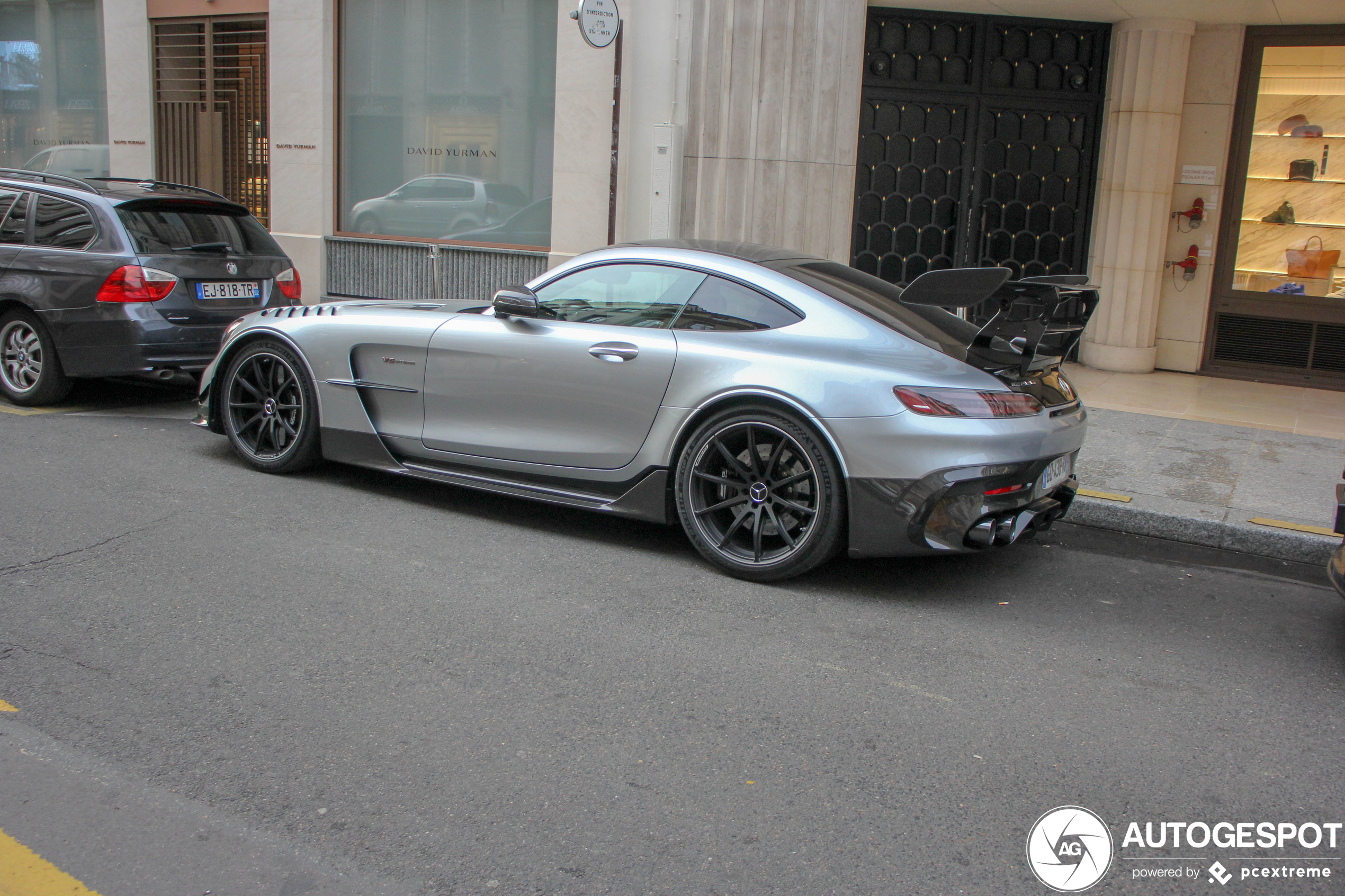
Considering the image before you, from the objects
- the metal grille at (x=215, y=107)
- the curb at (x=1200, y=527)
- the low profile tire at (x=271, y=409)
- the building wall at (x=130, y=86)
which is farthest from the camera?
the building wall at (x=130, y=86)

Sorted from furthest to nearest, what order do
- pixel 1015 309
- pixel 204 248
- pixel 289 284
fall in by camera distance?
pixel 289 284 < pixel 204 248 < pixel 1015 309

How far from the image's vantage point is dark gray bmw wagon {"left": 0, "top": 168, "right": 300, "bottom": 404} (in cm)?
716

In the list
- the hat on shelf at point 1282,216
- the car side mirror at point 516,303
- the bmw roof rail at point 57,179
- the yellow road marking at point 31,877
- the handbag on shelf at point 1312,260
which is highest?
the hat on shelf at point 1282,216

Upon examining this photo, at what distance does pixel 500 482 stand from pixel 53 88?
13684 millimetres

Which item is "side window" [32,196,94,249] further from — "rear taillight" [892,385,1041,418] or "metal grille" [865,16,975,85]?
"metal grille" [865,16,975,85]

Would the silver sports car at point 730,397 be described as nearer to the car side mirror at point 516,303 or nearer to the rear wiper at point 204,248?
the car side mirror at point 516,303

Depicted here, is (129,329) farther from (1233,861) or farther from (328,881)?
(1233,861)

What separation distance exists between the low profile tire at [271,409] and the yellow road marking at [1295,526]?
4980 mm

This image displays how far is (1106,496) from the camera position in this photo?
6.09 metres

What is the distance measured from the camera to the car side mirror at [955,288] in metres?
4.45

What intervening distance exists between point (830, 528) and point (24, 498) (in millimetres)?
3902

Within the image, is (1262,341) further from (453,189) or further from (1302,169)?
(453,189)

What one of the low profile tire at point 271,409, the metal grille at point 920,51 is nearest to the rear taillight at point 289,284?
the low profile tire at point 271,409

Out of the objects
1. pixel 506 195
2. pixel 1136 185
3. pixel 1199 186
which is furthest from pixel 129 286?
pixel 1199 186
